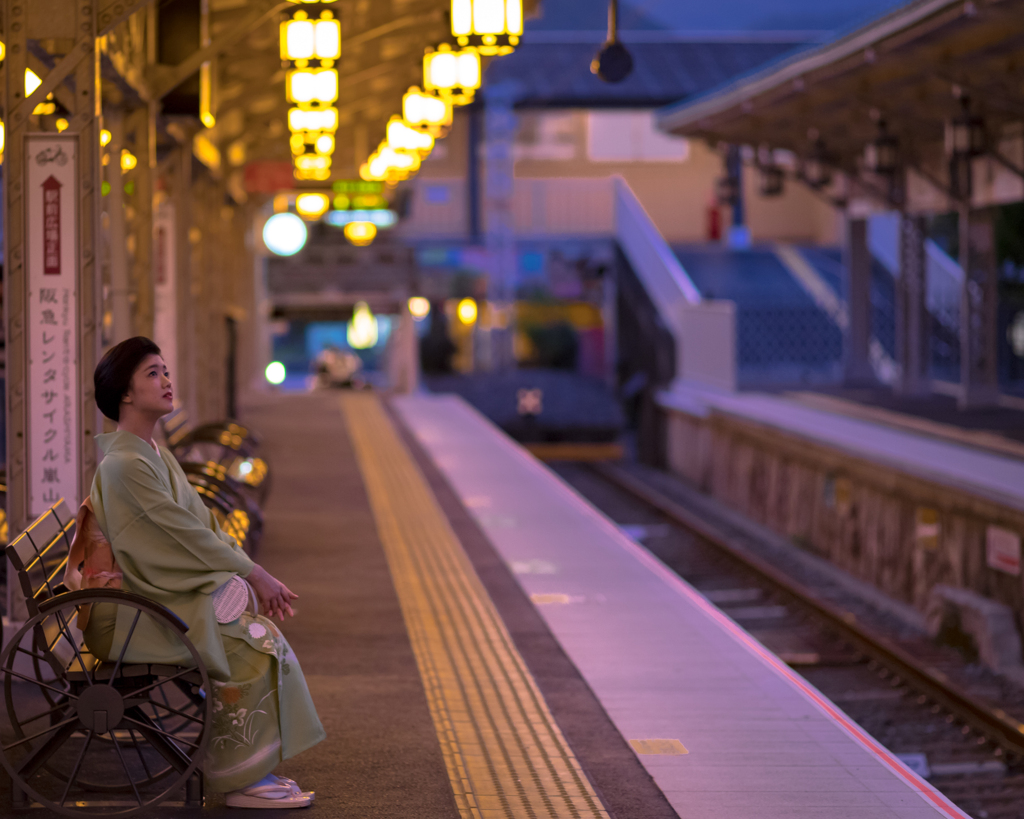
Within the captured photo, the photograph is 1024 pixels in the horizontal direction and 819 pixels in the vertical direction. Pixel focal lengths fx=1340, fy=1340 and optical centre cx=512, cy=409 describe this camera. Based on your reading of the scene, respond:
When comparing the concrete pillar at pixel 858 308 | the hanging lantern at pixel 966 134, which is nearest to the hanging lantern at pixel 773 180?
the concrete pillar at pixel 858 308

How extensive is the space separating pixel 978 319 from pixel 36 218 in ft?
45.5

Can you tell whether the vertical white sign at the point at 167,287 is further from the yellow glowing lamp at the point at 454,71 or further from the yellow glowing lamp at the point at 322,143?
the yellow glowing lamp at the point at 454,71

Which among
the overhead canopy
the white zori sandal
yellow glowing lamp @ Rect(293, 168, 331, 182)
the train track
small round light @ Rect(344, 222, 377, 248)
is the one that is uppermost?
the overhead canopy

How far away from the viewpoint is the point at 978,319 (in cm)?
1717

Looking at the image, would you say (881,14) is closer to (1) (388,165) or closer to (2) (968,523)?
(2) (968,523)

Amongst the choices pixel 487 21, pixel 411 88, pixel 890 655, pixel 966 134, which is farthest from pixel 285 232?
pixel 890 655

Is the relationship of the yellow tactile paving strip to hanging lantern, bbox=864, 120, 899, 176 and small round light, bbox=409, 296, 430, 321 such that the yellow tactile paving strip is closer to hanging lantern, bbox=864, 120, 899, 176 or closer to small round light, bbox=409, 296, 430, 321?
hanging lantern, bbox=864, 120, 899, 176

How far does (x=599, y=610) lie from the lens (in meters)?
7.76

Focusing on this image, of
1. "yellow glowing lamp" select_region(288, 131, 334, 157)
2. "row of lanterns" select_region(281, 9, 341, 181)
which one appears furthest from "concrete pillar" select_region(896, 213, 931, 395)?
"yellow glowing lamp" select_region(288, 131, 334, 157)

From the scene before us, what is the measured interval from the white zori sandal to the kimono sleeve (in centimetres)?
69

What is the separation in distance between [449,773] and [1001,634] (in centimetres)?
635

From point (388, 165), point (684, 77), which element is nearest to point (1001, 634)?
point (388, 165)

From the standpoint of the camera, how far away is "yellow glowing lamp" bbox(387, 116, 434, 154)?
1507 centimetres

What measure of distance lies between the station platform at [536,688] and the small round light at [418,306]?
20579 millimetres
